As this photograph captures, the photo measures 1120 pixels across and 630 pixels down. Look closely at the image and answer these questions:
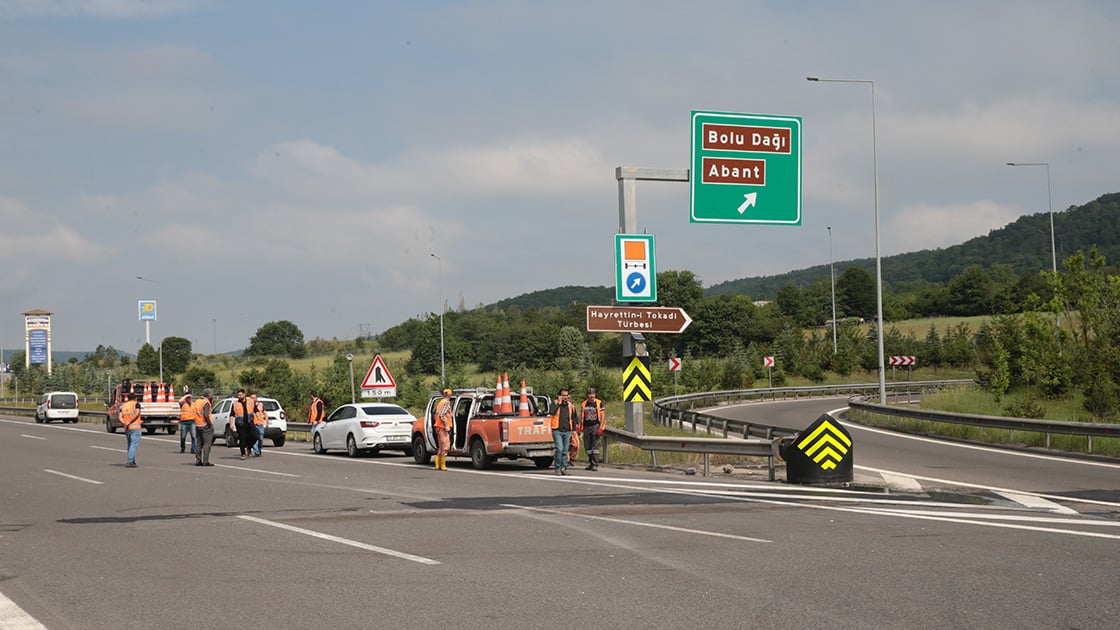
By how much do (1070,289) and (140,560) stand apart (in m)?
34.8

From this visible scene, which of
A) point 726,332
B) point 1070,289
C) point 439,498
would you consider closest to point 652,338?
point 726,332

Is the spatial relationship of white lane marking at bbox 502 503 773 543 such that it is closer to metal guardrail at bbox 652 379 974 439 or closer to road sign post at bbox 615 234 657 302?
road sign post at bbox 615 234 657 302

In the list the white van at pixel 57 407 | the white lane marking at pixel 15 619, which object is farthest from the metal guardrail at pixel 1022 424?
the white van at pixel 57 407

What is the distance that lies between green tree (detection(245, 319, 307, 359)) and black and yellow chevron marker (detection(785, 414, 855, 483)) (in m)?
157

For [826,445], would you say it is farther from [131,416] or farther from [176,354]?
[176,354]

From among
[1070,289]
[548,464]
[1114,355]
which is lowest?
[548,464]

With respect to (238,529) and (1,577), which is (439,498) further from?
(1,577)

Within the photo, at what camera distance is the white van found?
195ft

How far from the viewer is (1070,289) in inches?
1479

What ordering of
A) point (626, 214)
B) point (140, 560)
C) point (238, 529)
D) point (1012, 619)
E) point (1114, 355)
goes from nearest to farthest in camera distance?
point (1012, 619), point (140, 560), point (238, 529), point (626, 214), point (1114, 355)

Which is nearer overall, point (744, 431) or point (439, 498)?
point (439, 498)

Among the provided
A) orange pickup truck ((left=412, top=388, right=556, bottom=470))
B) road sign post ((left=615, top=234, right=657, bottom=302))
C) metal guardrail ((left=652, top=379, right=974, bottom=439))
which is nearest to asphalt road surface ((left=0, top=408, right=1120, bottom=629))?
orange pickup truck ((left=412, top=388, right=556, bottom=470))

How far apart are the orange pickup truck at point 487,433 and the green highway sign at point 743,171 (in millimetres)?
5556

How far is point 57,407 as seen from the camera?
196 ft
